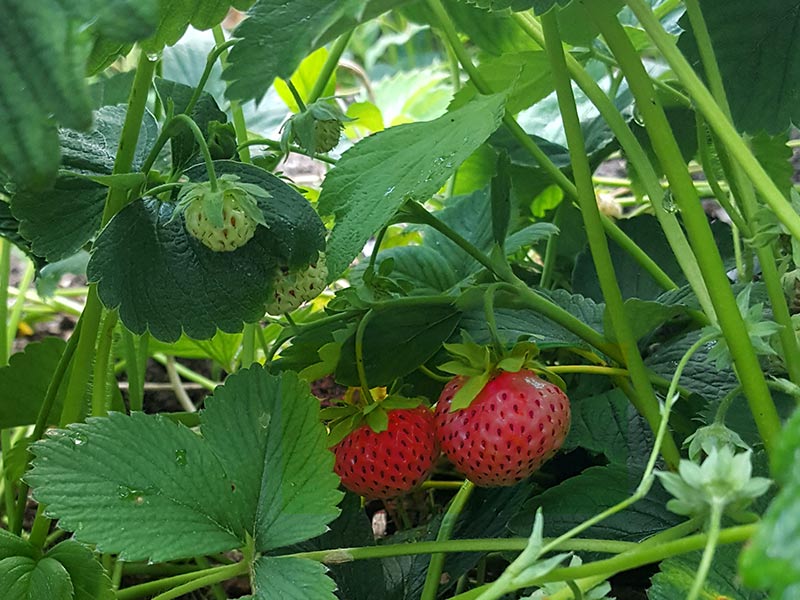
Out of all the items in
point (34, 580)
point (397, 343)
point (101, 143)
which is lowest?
point (34, 580)

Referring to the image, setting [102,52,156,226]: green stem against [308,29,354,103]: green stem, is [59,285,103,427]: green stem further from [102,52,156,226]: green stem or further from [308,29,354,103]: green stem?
[308,29,354,103]: green stem

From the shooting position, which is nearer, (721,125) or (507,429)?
(721,125)

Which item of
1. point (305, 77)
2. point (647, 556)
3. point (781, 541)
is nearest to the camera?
point (781, 541)

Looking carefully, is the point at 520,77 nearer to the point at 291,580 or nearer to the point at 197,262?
the point at 197,262

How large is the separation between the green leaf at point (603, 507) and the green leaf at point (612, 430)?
0.04 metres

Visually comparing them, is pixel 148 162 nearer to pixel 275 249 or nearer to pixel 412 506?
pixel 275 249

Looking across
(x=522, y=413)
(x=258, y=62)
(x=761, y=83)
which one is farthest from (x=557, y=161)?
(x=258, y=62)

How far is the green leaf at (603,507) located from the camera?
0.52m

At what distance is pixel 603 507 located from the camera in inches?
21.0

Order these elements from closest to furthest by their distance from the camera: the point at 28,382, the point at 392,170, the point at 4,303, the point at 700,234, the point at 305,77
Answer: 1. the point at 700,234
2. the point at 392,170
3. the point at 28,382
4. the point at 4,303
5. the point at 305,77

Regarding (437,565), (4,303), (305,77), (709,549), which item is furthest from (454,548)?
(305,77)

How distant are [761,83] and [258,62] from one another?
35 centimetres

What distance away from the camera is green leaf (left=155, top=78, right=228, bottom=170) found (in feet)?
1.98

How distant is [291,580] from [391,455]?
4.7 inches
